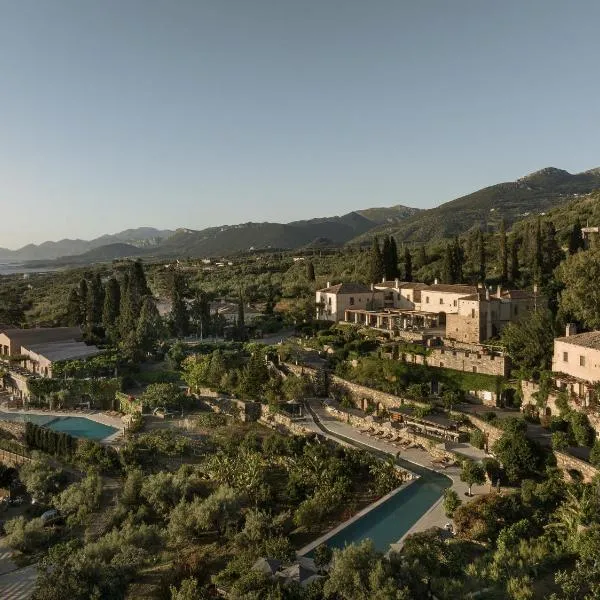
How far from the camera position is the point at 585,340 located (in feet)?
89.3

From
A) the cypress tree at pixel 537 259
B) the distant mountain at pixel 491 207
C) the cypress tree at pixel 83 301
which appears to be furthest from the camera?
the distant mountain at pixel 491 207

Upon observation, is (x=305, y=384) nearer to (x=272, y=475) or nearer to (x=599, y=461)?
(x=272, y=475)

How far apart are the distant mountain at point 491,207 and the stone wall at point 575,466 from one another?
11255cm

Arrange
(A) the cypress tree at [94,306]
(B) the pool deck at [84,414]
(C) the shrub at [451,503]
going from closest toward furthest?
(C) the shrub at [451,503] < (B) the pool deck at [84,414] < (A) the cypress tree at [94,306]

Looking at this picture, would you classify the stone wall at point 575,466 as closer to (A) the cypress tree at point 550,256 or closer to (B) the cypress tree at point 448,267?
(B) the cypress tree at point 448,267

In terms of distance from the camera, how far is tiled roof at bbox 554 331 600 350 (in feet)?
87.0

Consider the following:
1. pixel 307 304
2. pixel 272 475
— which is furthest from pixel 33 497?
pixel 307 304

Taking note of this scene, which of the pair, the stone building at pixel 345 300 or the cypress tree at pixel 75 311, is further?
the cypress tree at pixel 75 311

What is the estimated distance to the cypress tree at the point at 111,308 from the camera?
47394mm

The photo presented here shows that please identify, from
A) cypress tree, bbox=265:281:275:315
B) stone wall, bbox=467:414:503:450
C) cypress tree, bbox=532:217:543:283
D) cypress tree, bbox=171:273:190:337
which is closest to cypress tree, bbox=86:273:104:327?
cypress tree, bbox=171:273:190:337

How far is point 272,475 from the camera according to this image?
24703mm

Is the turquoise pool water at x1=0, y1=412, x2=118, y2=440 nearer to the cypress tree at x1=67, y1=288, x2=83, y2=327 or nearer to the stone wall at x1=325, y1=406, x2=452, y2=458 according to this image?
the stone wall at x1=325, y1=406, x2=452, y2=458

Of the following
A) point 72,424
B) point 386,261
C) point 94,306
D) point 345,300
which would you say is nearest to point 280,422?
point 72,424

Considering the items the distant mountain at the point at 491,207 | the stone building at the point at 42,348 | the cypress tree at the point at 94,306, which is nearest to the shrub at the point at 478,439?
the stone building at the point at 42,348
